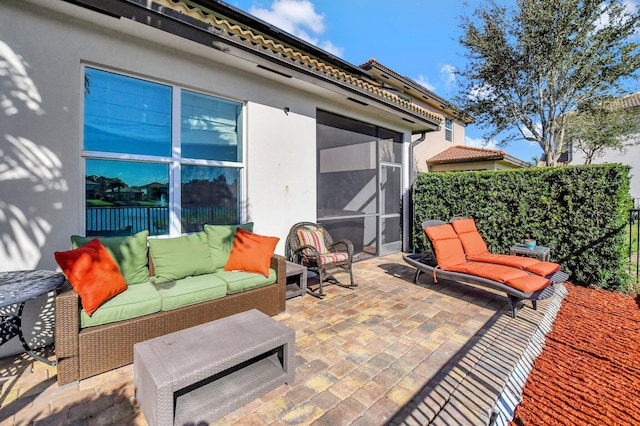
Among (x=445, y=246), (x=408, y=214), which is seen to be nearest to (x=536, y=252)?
(x=445, y=246)

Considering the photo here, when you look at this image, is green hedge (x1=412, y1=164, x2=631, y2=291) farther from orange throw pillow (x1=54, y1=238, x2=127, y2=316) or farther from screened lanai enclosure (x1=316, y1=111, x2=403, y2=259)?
orange throw pillow (x1=54, y1=238, x2=127, y2=316)

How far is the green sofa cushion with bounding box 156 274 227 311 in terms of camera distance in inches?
122

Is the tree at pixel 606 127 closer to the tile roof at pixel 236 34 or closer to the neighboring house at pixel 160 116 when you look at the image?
the neighboring house at pixel 160 116

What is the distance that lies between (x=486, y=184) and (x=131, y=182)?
23.4 ft

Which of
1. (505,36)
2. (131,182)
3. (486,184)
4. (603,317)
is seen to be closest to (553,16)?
(505,36)

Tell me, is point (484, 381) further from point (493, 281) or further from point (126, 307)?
point (126, 307)

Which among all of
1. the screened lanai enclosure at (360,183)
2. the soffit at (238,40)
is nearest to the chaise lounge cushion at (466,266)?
the screened lanai enclosure at (360,183)

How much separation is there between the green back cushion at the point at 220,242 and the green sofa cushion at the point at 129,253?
2.70 ft

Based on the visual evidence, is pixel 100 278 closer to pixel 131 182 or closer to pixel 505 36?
pixel 131 182

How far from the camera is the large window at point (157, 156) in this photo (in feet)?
12.1

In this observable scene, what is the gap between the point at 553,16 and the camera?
7598 mm

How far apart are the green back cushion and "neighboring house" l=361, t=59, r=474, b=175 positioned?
6470 mm

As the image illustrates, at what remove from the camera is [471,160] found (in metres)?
12.6

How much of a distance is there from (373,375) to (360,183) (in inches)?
215
